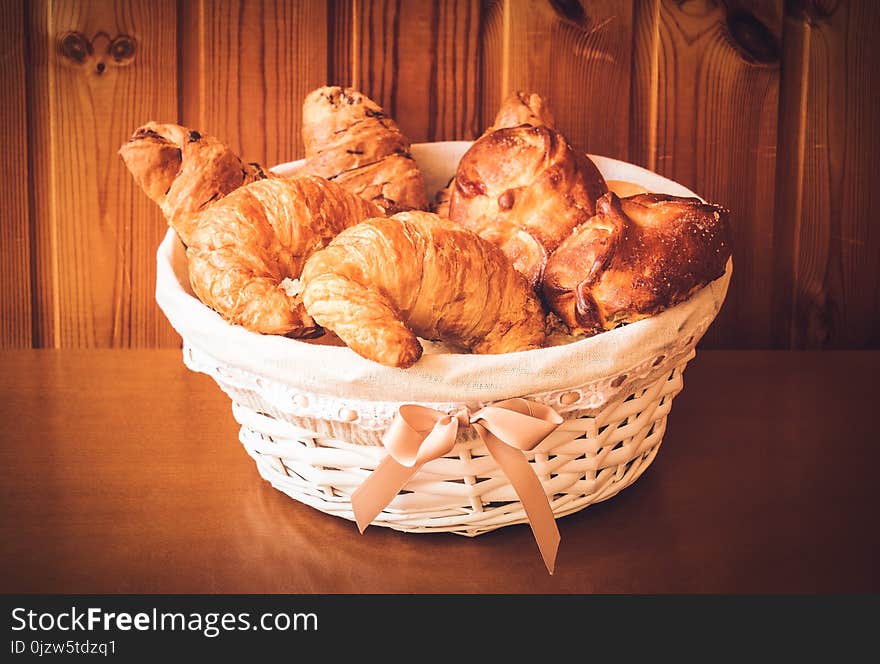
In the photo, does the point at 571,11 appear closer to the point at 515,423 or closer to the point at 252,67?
the point at 252,67

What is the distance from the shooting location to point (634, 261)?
777 millimetres

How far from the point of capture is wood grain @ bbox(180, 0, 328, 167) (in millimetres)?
1200

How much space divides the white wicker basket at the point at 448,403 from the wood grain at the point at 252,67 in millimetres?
406

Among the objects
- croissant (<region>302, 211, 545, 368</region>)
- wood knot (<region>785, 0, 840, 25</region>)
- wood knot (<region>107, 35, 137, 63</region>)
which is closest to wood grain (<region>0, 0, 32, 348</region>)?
wood knot (<region>107, 35, 137, 63</region>)

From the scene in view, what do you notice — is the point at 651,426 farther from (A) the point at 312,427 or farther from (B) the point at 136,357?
(B) the point at 136,357

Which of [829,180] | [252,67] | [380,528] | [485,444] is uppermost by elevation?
[252,67]

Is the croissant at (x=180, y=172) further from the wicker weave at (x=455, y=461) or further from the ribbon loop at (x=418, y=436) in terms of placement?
the ribbon loop at (x=418, y=436)

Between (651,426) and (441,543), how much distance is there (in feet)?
0.68

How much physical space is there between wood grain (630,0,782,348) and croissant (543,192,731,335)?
0.47m

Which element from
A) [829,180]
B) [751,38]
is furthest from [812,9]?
[829,180]

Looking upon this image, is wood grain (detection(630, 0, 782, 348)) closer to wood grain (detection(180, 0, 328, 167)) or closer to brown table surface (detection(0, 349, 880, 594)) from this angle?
brown table surface (detection(0, 349, 880, 594))

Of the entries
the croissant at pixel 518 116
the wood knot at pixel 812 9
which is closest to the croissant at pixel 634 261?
the croissant at pixel 518 116

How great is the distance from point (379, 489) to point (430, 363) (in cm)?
11

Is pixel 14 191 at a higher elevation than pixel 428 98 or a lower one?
lower
